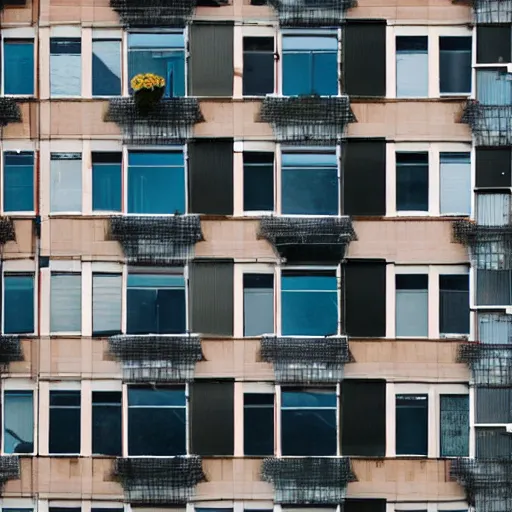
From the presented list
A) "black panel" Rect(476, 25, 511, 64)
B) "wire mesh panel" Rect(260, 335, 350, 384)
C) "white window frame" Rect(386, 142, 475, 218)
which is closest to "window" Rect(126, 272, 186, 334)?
"wire mesh panel" Rect(260, 335, 350, 384)

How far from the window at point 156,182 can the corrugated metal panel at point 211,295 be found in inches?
65.7

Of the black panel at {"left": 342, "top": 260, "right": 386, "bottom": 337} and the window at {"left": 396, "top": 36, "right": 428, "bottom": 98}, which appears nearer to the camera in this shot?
the black panel at {"left": 342, "top": 260, "right": 386, "bottom": 337}

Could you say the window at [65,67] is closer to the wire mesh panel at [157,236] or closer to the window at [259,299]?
the wire mesh panel at [157,236]

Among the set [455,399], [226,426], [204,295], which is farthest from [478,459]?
[204,295]

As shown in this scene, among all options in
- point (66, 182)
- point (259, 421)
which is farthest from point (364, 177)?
point (66, 182)

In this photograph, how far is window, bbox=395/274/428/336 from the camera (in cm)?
2281

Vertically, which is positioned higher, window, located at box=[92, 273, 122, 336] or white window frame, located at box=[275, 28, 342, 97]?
white window frame, located at box=[275, 28, 342, 97]

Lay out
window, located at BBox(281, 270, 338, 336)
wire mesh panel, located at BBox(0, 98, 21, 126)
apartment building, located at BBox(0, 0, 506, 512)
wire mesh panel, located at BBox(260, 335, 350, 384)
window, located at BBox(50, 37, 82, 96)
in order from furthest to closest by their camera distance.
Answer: window, located at BBox(50, 37, 82, 96) → wire mesh panel, located at BBox(0, 98, 21, 126) → window, located at BBox(281, 270, 338, 336) → apartment building, located at BBox(0, 0, 506, 512) → wire mesh panel, located at BBox(260, 335, 350, 384)

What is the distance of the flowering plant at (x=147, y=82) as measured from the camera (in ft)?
72.4

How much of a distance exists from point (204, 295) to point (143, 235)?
82.0 inches

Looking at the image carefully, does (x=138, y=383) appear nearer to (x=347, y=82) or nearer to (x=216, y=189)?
(x=216, y=189)

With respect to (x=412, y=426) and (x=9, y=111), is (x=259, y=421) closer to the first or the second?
(x=412, y=426)

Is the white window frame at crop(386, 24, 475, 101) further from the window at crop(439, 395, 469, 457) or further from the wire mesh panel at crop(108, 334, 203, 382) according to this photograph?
the wire mesh panel at crop(108, 334, 203, 382)

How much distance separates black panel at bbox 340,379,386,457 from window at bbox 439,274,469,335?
2160mm
